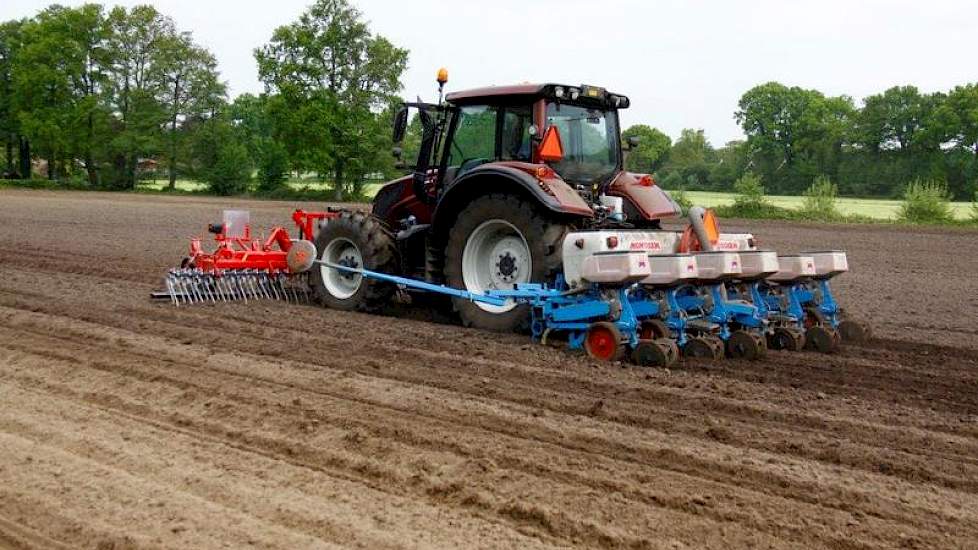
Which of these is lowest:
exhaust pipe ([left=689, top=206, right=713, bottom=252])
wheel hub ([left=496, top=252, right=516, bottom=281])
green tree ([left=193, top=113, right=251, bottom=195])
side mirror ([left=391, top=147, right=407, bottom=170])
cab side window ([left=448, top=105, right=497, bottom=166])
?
wheel hub ([left=496, top=252, right=516, bottom=281])

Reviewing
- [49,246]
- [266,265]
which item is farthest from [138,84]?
[266,265]

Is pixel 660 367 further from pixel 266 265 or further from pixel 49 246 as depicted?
pixel 49 246

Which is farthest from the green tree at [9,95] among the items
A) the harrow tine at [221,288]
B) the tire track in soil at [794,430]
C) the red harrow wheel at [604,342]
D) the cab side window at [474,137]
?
the tire track in soil at [794,430]

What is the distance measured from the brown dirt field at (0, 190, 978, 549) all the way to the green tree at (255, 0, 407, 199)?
39199mm

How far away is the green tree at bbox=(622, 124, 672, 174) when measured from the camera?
159 ft

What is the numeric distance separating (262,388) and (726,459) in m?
2.92

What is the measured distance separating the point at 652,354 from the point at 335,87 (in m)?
43.7

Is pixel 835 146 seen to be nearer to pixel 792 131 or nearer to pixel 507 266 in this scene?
pixel 792 131

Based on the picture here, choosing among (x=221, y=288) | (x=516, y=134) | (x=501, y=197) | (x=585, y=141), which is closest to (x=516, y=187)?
(x=501, y=197)

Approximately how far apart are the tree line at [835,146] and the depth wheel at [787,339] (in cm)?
3334

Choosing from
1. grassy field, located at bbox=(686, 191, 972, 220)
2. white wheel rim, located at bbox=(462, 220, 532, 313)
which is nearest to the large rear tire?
white wheel rim, located at bbox=(462, 220, 532, 313)

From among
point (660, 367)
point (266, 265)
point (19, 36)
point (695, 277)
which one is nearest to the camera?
point (660, 367)

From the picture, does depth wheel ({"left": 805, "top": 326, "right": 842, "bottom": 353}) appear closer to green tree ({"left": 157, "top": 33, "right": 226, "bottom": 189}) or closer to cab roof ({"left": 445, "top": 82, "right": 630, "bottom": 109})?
cab roof ({"left": 445, "top": 82, "right": 630, "bottom": 109})

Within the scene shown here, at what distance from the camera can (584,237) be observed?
24.8 ft
